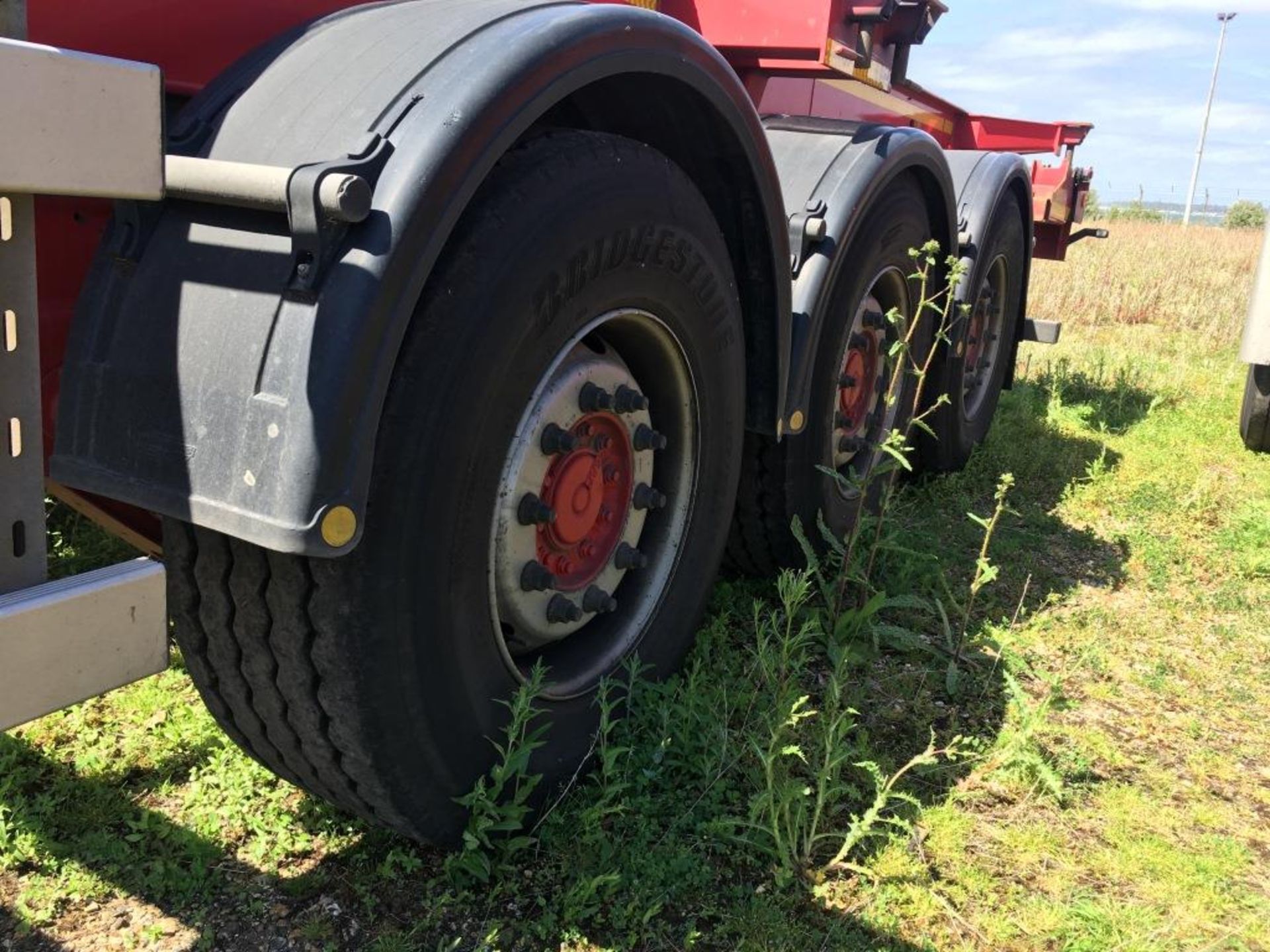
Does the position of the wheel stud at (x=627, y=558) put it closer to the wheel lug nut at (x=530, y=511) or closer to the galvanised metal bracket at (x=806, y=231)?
the wheel lug nut at (x=530, y=511)

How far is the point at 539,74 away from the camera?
1.55 metres

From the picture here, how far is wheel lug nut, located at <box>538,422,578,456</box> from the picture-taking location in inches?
72.4

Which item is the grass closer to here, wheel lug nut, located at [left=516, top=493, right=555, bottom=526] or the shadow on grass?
the shadow on grass

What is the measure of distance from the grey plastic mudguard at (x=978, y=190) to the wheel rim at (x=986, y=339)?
1.10ft

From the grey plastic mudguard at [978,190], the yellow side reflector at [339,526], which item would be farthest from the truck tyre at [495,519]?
the grey plastic mudguard at [978,190]

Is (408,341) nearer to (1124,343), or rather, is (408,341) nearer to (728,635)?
(728,635)

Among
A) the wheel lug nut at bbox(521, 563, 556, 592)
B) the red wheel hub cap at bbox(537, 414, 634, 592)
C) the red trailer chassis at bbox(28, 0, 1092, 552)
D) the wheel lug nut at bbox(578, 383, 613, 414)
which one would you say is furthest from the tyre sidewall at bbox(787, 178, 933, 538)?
the wheel lug nut at bbox(521, 563, 556, 592)

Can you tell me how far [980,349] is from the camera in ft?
15.0

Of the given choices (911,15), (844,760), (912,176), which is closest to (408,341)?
(844,760)

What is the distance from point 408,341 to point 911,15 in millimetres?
2618

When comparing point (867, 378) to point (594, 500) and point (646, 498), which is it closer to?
point (646, 498)

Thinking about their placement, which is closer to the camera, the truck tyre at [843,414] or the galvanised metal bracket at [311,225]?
the galvanised metal bracket at [311,225]

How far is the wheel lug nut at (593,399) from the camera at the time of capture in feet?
6.25

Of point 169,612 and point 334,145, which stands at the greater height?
point 334,145
